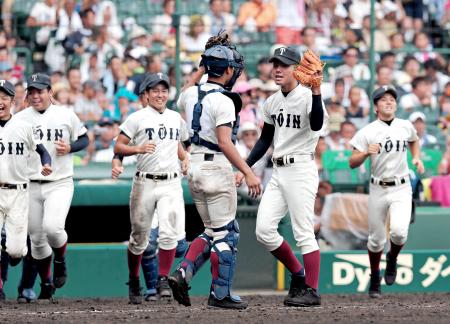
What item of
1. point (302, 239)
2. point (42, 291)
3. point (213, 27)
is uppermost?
point (213, 27)

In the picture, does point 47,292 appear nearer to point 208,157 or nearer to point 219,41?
point 208,157

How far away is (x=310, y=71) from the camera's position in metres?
7.57

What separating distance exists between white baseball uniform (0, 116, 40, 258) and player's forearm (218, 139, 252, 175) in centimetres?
224

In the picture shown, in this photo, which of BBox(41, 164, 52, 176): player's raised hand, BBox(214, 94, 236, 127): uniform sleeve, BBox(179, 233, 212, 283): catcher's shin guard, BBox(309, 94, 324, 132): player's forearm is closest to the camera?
BBox(214, 94, 236, 127): uniform sleeve

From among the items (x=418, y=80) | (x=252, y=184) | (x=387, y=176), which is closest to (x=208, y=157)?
(x=252, y=184)

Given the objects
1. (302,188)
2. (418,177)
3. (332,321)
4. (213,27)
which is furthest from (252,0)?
(332,321)

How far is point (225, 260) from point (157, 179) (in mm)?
1838

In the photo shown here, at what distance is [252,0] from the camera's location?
1418 cm

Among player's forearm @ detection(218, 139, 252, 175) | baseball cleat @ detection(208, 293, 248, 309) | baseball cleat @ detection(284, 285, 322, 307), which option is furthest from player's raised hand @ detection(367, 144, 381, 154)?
player's forearm @ detection(218, 139, 252, 175)

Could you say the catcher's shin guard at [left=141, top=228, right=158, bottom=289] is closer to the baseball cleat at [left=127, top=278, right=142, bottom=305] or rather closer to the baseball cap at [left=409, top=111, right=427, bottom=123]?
the baseball cleat at [left=127, top=278, right=142, bottom=305]

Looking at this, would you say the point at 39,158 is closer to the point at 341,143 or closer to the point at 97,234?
the point at 97,234

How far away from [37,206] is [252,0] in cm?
583

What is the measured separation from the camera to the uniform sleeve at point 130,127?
9109mm

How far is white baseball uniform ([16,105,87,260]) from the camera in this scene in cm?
920
